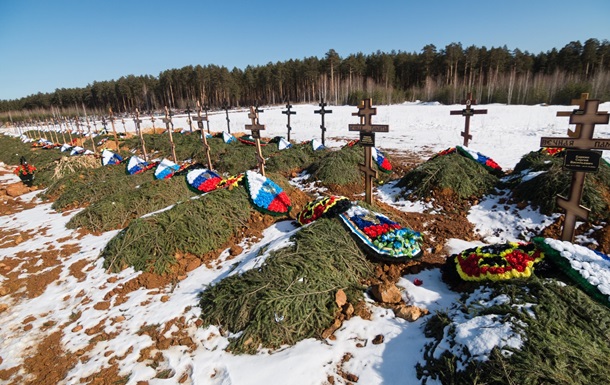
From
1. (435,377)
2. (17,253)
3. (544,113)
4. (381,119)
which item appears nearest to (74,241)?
(17,253)

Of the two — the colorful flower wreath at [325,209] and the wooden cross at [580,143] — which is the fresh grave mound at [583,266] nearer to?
the wooden cross at [580,143]

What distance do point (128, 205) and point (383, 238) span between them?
6.93 m

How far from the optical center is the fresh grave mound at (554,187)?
524cm

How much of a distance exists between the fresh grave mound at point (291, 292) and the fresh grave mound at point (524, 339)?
3.91 ft

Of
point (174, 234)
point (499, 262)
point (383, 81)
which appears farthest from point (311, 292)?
point (383, 81)

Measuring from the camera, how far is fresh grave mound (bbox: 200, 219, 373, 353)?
3363 mm

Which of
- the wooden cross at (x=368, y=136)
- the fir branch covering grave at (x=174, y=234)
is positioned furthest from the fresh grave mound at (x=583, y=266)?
the fir branch covering grave at (x=174, y=234)

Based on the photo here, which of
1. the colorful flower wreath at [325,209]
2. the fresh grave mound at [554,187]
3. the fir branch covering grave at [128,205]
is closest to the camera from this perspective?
the colorful flower wreath at [325,209]

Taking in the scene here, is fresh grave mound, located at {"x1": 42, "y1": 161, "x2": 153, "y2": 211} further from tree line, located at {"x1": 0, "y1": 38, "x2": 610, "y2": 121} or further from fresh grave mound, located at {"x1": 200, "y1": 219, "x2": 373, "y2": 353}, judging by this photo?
tree line, located at {"x1": 0, "y1": 38, "x2": 610, "y2": 121}

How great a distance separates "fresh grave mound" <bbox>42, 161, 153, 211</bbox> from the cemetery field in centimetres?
140

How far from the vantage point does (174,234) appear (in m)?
5.72

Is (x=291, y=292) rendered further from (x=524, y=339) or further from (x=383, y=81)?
(x=383, y=81)

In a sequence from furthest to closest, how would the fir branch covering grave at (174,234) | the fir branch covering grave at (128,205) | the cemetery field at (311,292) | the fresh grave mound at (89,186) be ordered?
the fresh grave mound at (89,186)
the fir branch covering grave at (128,205)
the fir branch covering grave at (174,234)
the cemetery field at (311,292)

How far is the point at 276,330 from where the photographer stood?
11.0 ft
